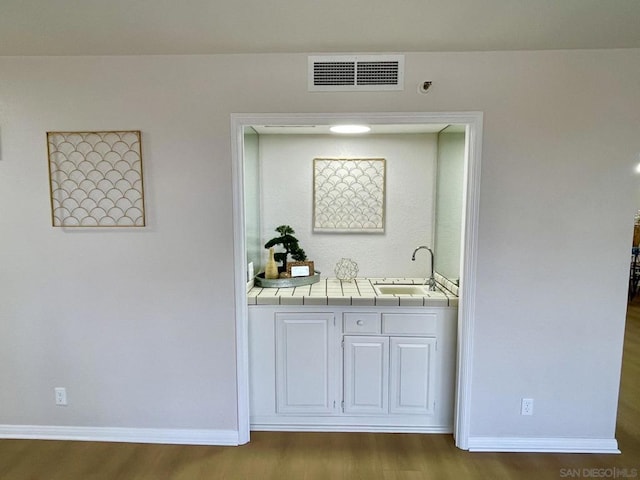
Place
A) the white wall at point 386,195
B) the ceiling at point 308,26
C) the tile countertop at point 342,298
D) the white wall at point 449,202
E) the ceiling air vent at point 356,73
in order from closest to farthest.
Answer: the ceiling at point 308,26
the ceiling air vent at point 356,73
the tile countertop at point 342,298
the white wall at point 449,202
the white wall at point 386,195

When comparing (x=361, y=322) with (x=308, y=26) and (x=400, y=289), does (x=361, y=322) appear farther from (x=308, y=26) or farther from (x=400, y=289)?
(x=308, y=26)

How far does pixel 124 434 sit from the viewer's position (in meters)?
2.18

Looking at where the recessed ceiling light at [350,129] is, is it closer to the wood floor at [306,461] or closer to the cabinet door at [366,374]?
the cabinet door at [366,374]

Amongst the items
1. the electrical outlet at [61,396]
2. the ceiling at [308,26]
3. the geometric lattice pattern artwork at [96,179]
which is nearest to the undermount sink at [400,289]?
the ceiling at [308,26]

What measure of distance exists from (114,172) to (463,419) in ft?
8.51

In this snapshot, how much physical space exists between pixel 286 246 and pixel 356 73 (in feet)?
4.38

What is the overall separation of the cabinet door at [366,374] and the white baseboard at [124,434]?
0.79m

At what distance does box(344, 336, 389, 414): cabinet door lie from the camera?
2.24 m

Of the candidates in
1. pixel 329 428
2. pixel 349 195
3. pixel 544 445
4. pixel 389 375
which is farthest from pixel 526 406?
pixel 349 195

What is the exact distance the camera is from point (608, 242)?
76.7 inches

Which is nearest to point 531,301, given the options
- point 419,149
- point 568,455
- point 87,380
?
point 568,455

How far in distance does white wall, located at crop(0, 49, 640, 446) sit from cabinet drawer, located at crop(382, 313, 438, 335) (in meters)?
0.27

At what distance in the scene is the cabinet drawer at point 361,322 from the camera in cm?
222

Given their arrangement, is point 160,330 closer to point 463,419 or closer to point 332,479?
point 332,479
